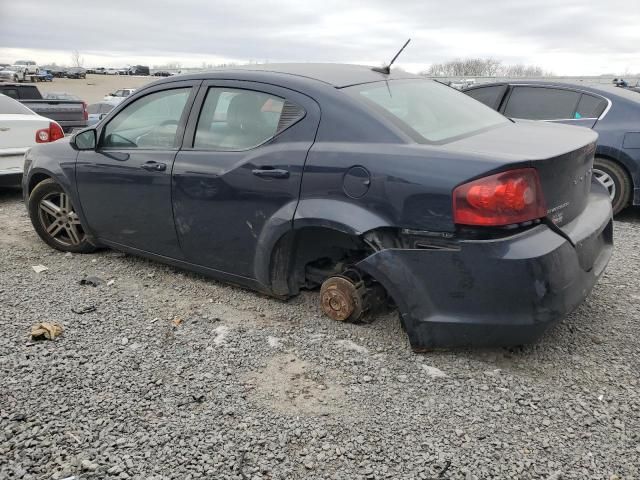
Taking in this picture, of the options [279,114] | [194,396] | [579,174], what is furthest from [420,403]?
[279,114]

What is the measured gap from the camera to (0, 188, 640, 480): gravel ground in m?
2.18

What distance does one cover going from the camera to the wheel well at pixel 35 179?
15.4 feet

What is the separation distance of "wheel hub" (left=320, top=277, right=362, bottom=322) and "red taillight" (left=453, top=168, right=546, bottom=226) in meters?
0.83

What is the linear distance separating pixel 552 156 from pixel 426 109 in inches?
35.0

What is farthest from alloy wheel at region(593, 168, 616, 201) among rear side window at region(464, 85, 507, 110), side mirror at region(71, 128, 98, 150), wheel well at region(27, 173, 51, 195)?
wheel well at region(27, 173, 51, 195)

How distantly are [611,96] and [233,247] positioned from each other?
4843 millimetres

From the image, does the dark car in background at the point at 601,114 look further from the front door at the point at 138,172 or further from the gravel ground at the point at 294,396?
the front door at the point at 138,172

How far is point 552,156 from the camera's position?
261cm

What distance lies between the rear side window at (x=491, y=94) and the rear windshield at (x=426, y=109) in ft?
10.5

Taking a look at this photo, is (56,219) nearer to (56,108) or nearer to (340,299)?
(340,299)

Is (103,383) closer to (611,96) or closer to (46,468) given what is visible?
(46,468)

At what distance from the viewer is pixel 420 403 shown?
100 inches

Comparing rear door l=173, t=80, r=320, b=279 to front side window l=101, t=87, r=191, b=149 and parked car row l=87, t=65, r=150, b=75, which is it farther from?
parked car row l=87, t=65, r=150, b=75

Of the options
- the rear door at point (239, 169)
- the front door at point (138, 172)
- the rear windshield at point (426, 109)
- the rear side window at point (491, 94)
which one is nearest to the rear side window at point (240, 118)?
the rear door at point (239, 169)
